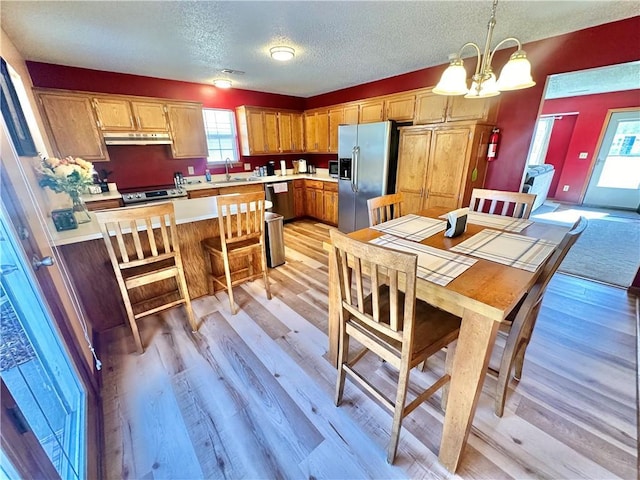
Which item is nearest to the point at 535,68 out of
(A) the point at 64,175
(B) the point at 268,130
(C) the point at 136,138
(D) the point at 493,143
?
(D) the point at 493,143

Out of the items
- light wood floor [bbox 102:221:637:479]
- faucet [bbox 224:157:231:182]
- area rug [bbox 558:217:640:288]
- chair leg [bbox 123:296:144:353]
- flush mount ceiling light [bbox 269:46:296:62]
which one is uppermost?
flush mount ceiling light [bbox 269:46:296:62]

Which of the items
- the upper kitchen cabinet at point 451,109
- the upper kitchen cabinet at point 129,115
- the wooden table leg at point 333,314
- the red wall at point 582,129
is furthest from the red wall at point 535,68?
the red wall at point 582,129

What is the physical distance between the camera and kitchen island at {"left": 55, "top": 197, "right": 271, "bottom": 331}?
189 cm

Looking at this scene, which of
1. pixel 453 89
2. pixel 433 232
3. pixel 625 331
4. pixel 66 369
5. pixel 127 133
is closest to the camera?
pixel 66 369

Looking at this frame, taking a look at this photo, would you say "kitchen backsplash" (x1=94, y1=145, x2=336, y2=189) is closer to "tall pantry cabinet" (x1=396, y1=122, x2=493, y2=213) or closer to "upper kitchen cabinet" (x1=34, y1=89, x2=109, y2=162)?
"upper kitchen cabinet" (x1=34, y1=89, x2=109, y2=162)

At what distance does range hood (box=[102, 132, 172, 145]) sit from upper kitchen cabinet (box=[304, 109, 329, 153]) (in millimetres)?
2633

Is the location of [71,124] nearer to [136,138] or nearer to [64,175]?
[136,138]

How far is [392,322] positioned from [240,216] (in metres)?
1.62

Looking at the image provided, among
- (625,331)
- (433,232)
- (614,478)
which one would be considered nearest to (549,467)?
(614,478)

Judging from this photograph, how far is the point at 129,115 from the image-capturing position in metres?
3.56

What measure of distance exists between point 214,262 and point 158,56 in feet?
8.34

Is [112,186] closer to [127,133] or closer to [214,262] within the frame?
[127,133]

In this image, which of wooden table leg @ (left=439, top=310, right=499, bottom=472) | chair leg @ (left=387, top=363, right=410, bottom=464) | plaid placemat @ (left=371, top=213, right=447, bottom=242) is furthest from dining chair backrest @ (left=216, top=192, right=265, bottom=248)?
wooden table leg @ (left=439, top=310, right=499, bottom=472)

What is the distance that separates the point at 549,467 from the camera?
1.20 metres
